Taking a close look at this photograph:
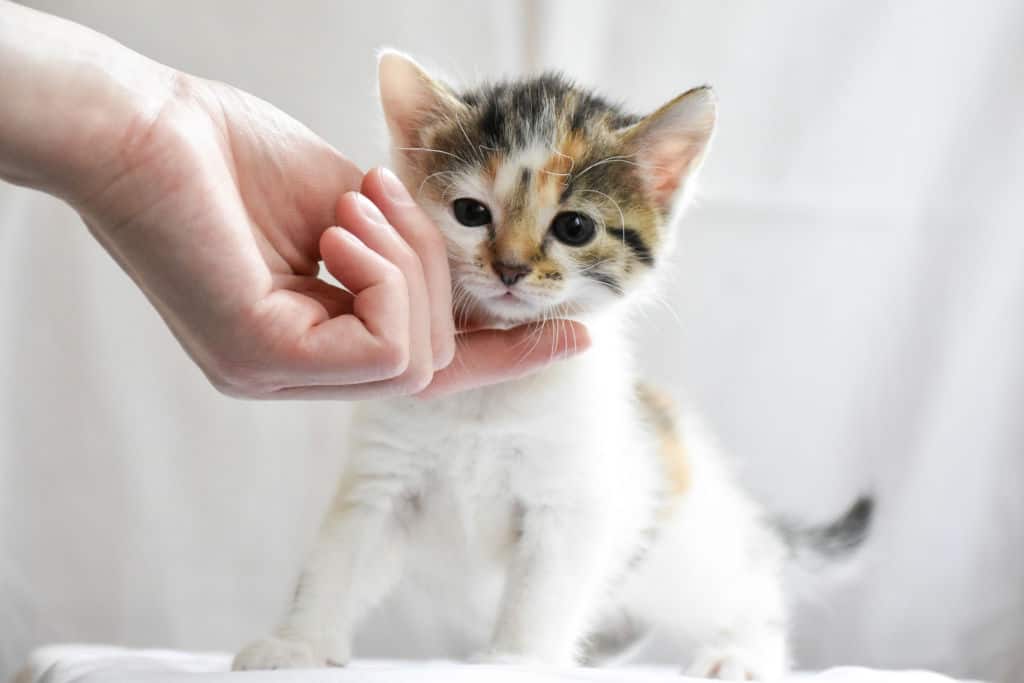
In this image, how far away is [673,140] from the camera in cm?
142

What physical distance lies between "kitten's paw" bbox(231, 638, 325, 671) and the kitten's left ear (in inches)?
32.1

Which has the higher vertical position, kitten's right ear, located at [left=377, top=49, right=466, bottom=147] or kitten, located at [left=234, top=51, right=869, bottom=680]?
kitten's right ear, located at [left=377, top=49, right=466, bottom=147]

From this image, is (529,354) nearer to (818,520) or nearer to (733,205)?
(733,205)

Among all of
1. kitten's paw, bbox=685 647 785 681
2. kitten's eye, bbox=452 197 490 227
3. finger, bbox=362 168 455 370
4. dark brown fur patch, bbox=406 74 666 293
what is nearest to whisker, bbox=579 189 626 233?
dark brown fur patch, bbox=406 74 666 293

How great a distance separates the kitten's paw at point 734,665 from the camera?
152 centimetres

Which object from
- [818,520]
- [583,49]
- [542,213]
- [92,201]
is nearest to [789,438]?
[818,520]

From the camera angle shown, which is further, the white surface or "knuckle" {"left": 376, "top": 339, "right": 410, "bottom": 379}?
the white surface

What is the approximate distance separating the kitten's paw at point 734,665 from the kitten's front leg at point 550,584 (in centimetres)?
23

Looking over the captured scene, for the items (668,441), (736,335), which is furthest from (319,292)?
(736,335)

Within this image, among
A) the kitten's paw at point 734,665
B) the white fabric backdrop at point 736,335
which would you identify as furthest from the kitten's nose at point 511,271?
the white fabric backdrop at point 736,335

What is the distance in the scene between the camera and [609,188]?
1399 millimetres

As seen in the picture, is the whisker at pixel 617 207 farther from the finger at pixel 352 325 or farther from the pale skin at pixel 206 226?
the finger at pixel 352 325

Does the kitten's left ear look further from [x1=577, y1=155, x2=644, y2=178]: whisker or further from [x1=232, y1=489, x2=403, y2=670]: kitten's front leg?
[x1=232, y1=489, x2=403, y2=670]: kitten's front leg

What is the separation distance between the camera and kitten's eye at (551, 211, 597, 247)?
135cm
